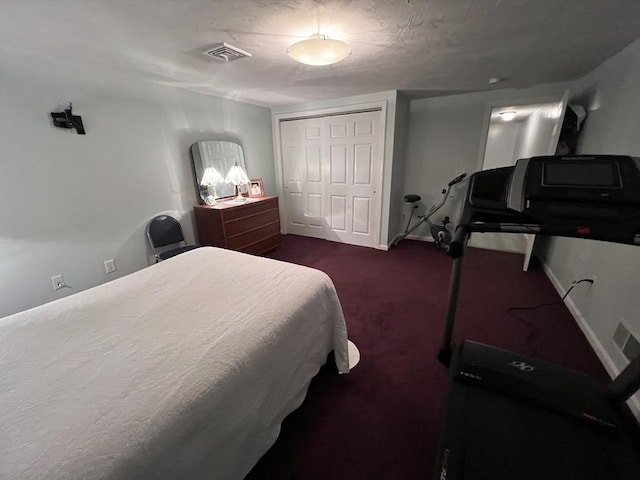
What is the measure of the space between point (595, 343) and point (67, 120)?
444 cm

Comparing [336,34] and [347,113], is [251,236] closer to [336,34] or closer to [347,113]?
[347,113]

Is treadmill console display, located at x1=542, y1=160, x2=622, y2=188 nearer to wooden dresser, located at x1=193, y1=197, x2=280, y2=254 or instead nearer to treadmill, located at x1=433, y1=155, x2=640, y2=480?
treadmill, located at x1=433, y1=155, x2=640, y2=480

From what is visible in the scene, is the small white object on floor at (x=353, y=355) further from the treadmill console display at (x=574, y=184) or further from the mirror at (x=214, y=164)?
the mirror at (x=214, y=164)

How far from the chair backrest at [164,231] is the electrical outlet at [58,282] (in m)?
0.76

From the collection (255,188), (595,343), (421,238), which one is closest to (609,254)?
(595,343)

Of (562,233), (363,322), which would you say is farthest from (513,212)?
(363,322)

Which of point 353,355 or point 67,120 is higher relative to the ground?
point 67,120

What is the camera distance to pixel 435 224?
409cm

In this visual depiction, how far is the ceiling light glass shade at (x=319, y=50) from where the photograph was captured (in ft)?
4.89

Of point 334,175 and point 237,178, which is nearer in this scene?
point 237,178

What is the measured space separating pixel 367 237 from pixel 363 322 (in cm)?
195

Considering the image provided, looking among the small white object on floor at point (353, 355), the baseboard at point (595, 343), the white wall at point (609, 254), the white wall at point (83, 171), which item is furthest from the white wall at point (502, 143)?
the white wall at point (83, 171)

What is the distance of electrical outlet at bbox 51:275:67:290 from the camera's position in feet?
7.26

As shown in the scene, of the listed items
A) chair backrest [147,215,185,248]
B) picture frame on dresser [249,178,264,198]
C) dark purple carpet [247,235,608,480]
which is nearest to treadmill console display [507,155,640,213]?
dark purple carpet [247,235,608,480]
